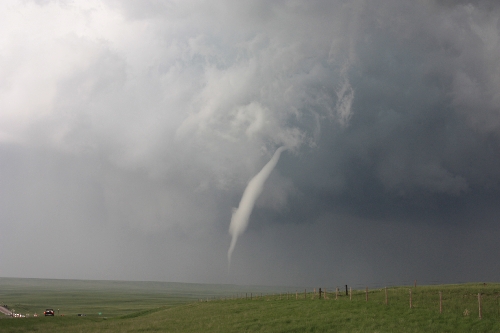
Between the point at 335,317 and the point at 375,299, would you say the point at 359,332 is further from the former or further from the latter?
the point at 375,299

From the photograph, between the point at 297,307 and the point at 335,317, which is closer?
the point at 335,317

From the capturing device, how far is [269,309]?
5778 cm

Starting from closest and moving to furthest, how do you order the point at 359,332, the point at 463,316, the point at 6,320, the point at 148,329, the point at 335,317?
1. the point at 359,332
2. the point at 463,316
3. the point at 335,317
4. the point at 148,329
5. the point at 6,320

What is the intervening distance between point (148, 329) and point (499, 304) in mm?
39618

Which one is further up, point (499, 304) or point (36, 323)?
point (499, 304)

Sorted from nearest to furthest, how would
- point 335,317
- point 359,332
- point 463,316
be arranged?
point 359,332
point 463,316
point 335,317

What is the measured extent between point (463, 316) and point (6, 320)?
207 feet

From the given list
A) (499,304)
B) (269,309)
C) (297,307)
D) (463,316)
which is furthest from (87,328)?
(499,304)

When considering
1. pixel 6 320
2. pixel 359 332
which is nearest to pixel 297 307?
pixel 359 332

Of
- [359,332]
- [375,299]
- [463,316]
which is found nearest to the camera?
[359,332]

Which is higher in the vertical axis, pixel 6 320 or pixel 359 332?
pixel 359 332

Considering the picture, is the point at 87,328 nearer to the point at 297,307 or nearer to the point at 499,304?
the point at 297,307

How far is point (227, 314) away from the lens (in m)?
58.6

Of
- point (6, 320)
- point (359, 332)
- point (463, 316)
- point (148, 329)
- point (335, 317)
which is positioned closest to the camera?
point (359, 332)
